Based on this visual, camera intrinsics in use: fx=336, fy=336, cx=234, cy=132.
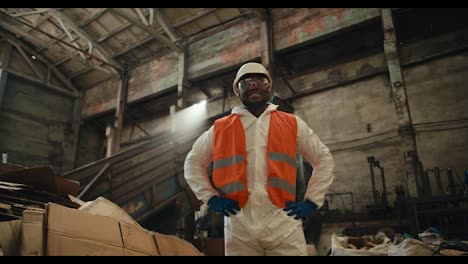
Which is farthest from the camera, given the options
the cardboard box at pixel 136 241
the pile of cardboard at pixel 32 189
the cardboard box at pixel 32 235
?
the pile of cardboard at pixel 32 189

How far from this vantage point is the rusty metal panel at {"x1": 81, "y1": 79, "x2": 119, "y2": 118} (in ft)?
43.3

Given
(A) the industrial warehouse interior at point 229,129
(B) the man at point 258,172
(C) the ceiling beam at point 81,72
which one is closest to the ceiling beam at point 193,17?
(A) the industrial warehouse interior at point 229,129

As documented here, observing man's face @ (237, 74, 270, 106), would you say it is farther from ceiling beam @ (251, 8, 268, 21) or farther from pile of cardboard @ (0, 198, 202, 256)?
ceiling beam @ (251, 8, 268, 21)

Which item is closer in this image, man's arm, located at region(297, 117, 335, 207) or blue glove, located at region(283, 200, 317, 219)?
blue glove, located at region(283, 200, 317, 219)

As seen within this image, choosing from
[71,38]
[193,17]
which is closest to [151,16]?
[193,17]

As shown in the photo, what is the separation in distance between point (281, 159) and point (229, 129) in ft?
1.41

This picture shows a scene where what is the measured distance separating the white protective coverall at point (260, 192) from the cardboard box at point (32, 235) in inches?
38.7

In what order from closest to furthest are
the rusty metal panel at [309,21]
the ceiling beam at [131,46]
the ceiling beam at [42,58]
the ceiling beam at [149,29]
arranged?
the rusty metal panel at [309,21] → the ceiling beam at [149,29] → the ceiling beam at [131,46] → the ceiling beam at [42,58]

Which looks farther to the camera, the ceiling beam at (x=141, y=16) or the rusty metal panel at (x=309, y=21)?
the ceiling beam at (x=141, y=16)

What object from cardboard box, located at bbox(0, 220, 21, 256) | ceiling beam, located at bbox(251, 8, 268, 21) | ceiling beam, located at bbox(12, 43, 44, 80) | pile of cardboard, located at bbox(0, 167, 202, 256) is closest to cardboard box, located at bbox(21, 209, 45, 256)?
pile of cardboard, located at bbox(0, 167, 202, 256)

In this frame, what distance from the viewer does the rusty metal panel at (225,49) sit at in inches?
389

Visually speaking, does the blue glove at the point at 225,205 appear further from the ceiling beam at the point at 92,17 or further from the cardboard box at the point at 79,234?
the ceiling beam at the point at 92,17

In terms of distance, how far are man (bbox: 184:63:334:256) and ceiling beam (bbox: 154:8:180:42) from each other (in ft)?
28.0

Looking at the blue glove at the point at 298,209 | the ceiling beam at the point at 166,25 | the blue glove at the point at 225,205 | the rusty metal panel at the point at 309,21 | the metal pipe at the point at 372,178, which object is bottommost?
the blue glove at the point at 298,209
